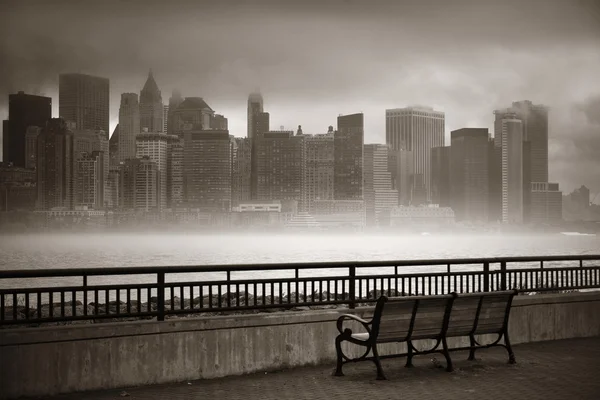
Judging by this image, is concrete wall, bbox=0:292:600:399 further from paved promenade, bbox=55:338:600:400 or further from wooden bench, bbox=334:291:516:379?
wooden bench, bbox=334:291:516:379

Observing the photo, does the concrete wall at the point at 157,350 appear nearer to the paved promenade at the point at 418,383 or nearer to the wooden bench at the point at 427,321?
the paved promenade at the point at 418,383

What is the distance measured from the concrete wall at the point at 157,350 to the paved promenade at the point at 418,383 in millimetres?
199

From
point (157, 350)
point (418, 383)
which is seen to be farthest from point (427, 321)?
point (157, 350)

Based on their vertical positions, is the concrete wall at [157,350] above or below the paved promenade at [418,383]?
above

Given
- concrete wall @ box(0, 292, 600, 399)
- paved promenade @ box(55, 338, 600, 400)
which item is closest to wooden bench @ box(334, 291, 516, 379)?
paved promenade @ box(55, 338, 600, 400)

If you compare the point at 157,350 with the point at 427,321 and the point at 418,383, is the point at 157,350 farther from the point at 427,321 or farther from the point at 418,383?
the point at 427,321

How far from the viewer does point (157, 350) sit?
31.9 feet

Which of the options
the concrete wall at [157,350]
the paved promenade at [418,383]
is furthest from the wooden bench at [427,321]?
the concrete wall at [157,350]

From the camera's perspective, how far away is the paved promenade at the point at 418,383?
8.90 metres

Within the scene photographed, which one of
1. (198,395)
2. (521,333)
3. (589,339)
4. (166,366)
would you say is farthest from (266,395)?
(589,339)

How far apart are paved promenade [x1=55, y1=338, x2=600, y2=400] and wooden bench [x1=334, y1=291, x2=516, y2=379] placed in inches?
11.5

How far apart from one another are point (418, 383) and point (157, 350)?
136 inches

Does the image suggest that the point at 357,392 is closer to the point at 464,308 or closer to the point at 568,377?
the point at 464,308

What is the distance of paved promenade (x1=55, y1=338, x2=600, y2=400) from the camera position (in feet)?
29.2
